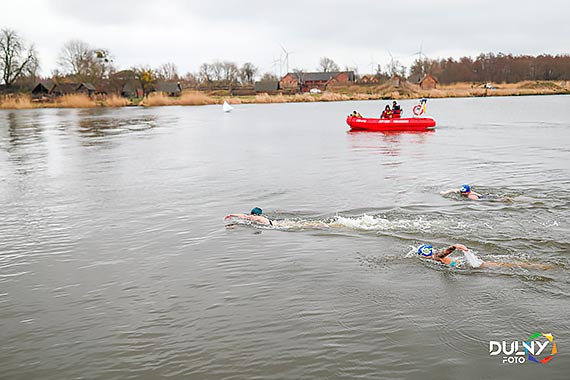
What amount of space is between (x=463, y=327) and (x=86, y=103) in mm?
82112

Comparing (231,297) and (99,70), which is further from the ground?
(99,70)

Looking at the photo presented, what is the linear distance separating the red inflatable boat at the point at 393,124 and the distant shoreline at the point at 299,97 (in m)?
51.9

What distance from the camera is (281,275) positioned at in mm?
8938

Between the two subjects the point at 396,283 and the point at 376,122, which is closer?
the point at 396,283

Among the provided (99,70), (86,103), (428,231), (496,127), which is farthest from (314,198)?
(99,70)

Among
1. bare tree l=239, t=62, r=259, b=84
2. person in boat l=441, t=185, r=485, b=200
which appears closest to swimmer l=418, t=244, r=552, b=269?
person in boat l=441, t=185, r=485, b=200

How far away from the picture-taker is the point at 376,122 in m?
34.7

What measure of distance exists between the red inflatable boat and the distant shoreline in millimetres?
51911

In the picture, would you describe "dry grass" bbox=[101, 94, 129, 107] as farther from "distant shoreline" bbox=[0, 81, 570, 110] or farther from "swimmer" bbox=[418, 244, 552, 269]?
"swimmer" bbox=[418, 244, 552, 269]

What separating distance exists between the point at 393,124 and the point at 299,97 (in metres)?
56.5

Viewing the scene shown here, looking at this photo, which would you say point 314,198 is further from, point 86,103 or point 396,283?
point 86,103

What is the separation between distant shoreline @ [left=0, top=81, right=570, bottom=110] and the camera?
267ft

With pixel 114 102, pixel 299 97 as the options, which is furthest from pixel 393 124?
pixel 114 102

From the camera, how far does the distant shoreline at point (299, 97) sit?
81.4m
